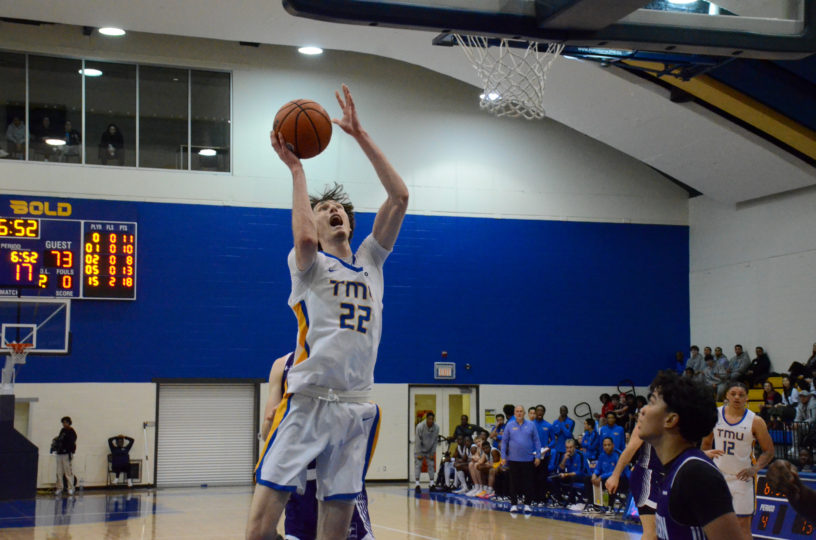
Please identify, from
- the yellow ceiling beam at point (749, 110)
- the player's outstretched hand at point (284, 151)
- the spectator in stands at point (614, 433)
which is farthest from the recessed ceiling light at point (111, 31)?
the player's outstretched hand at point (284, 151)

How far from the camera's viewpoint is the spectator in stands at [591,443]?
16484 millimetres

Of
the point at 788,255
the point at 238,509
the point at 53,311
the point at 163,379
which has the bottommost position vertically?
the point at 238,509

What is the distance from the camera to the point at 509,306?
21609mm

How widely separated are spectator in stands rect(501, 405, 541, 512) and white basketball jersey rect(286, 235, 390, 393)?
11.5m

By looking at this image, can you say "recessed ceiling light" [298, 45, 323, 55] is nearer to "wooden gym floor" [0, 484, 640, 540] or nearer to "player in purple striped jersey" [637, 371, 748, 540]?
"wooden gym floor" [0, 484, 640, 540]

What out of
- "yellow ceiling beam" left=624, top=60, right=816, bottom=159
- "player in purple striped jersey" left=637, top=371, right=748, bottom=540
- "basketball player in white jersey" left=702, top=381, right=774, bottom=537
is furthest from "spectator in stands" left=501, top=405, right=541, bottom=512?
"player in purple striped jersey" left=637, top=371, right=748, bottom=540

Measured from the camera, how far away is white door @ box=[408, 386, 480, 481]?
21.2 m

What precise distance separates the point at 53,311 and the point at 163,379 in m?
3.24

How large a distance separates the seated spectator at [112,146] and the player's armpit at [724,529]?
18.4 meters

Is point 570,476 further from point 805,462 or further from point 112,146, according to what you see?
point 112,146

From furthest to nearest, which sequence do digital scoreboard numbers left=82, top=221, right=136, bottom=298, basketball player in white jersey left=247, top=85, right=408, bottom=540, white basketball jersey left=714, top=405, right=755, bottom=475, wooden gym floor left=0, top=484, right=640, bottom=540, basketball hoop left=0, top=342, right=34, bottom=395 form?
digital scoreboard numbers left=82, top=221, right=136, bottom=298 < basketball hoop left=0, top=342, right=34, bottom=395 < wooden gym floor left=0, top=484, right=640, bottom=540 < white basketball jersey left=714, top=405, right=755, bottom=475 < basketball player in white jersey left=247, top=85, right=408, bottom=540

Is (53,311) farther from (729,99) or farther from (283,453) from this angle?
(283,453)

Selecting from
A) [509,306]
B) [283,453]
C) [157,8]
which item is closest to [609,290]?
[509,306]

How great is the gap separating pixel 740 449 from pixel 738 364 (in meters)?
12.5
